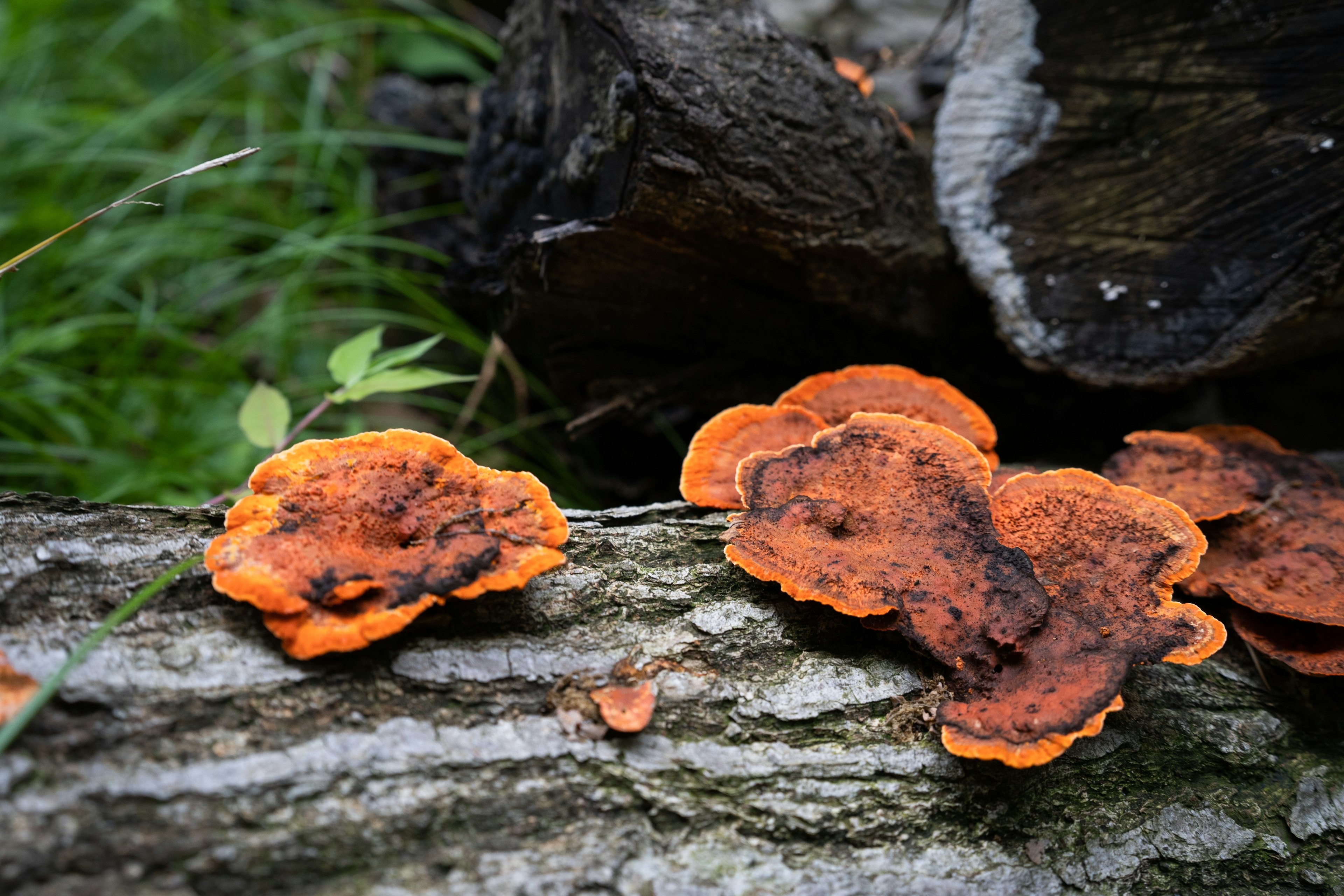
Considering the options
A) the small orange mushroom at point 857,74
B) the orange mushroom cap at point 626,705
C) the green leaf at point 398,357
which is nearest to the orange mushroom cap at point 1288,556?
the orange mushroom cap at point 626,705

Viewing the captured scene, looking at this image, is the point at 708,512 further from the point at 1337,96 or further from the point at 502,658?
the point at 1337,96

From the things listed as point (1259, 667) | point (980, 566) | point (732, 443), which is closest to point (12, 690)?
point (732, 443)

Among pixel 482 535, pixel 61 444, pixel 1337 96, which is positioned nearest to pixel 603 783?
pixel 482 535

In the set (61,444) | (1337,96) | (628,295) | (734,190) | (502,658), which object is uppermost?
(1337,96)

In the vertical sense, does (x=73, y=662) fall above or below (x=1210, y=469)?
below

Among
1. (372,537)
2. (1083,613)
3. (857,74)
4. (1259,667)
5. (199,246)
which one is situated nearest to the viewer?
(372,537)

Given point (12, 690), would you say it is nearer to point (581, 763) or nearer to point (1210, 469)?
point (581, 763)
